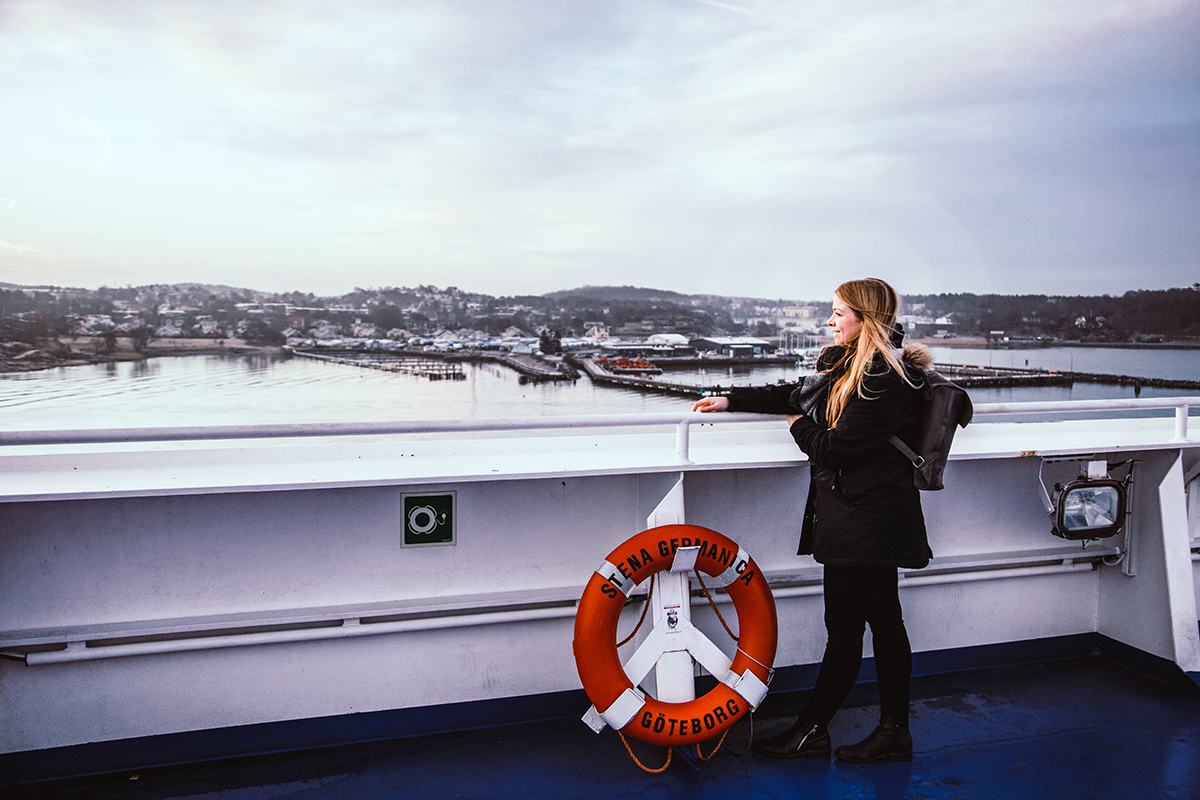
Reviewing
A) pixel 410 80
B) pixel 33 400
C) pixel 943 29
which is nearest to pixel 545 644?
pixel 33 400

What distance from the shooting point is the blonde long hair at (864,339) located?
160 centimetres

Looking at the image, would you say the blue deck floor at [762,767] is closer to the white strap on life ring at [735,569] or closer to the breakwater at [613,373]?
the white strap on life ring at [735,569]

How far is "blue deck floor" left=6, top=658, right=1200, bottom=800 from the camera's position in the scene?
5.62 ft

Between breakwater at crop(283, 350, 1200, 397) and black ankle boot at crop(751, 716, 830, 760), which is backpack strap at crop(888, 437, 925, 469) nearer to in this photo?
black ankle boot at crop(751, 716, 830, 760)

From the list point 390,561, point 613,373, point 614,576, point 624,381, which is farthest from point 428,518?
point 624,381

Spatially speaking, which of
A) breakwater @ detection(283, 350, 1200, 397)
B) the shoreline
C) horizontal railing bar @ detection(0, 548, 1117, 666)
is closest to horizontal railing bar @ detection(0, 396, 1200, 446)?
horizontal railing bar @ detection(0, 548, 1117, 666)

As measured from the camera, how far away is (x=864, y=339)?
1635mm

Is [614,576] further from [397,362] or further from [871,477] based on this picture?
[397,362]

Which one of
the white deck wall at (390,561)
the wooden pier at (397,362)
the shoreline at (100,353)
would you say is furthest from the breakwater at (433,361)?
the white deck wall at (390,561)

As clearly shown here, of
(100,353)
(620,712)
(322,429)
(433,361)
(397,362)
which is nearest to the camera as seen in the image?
(322,429)

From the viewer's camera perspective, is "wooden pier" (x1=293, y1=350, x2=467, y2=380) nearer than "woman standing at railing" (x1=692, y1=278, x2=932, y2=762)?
No

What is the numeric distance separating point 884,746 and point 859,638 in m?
0.35

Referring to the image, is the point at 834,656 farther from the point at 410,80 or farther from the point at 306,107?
the point at 306,107

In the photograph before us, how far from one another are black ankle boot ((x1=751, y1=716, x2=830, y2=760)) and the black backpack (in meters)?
0.72
